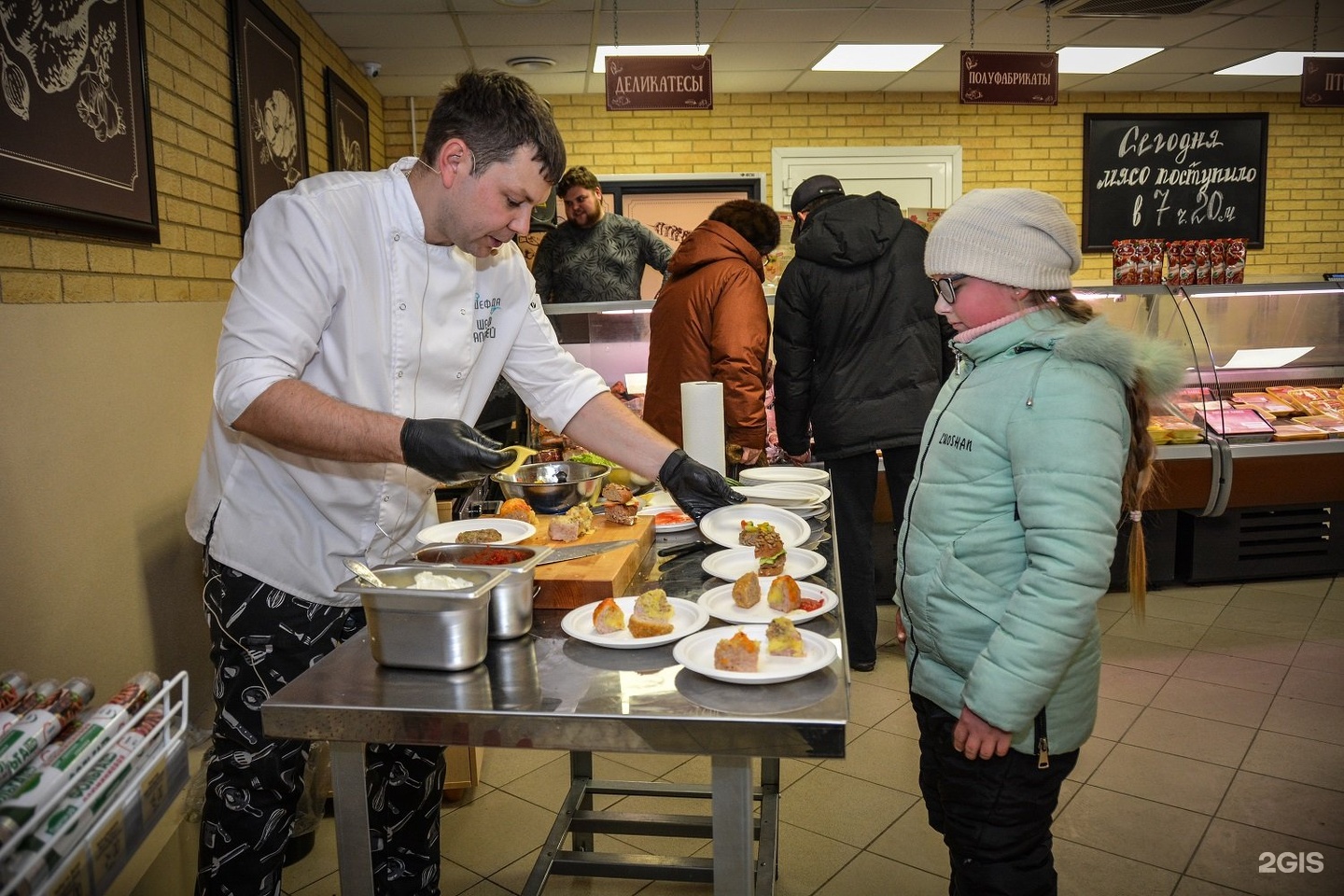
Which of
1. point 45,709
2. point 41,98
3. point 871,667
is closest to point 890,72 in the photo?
point 871,667

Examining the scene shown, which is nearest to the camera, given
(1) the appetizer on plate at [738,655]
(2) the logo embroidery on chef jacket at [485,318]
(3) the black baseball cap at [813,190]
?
(1) the appetizer on plate at [738,655]

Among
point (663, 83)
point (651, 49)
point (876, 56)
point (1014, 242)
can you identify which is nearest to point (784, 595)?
point (1014, 242)

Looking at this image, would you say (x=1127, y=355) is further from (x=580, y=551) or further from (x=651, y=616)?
(x=580, y=551)

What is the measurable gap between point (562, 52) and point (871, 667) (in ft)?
16.2

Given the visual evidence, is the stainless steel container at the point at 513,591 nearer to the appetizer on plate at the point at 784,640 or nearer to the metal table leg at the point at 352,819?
the metal table leg at the point at 352,819

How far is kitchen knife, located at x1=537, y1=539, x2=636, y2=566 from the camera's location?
72.3 inches

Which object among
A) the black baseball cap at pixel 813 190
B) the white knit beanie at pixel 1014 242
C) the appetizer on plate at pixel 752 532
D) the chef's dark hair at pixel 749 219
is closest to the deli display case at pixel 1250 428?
the black baseball cap at pixel 813 190

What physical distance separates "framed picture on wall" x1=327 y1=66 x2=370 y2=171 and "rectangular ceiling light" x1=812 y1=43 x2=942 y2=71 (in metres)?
3.49

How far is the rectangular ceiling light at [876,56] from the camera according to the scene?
699cm

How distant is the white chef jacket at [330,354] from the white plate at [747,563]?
0.70 meters

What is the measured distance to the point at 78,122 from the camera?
290 centimetres

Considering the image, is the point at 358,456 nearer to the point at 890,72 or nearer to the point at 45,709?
the point at 45,709

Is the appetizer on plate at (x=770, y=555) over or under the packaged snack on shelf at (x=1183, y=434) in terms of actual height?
over

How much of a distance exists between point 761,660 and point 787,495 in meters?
1.12
